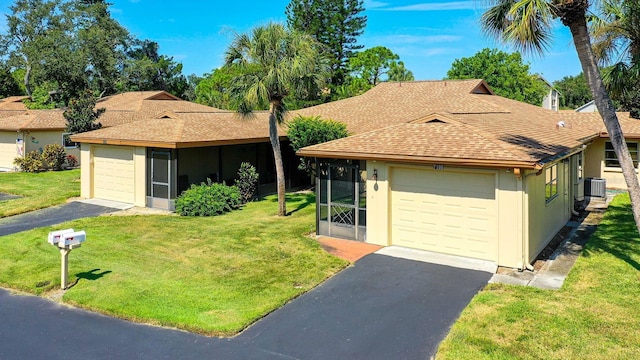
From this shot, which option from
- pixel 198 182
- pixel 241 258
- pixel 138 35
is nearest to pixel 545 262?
pixel 241 258

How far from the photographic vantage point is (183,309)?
8047mm

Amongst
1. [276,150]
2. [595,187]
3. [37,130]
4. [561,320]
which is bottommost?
[561,320]

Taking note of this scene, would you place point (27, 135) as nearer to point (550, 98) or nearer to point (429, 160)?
point (429, 160)

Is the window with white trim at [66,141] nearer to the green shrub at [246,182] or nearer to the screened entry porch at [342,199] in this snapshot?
the green shrub at [246,182]

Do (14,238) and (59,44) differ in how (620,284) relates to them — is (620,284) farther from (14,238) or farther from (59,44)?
Answer: (59,44)

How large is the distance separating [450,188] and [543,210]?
249 centimetres

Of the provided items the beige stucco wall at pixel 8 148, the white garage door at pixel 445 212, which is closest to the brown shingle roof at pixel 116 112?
the beige stucco wall at pixel 8 148

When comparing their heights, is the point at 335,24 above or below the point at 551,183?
above

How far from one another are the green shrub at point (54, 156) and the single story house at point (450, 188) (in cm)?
2083

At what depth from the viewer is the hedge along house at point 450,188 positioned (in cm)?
1019

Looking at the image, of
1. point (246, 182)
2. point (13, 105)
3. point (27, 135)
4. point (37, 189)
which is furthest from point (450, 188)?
point (13, 105)

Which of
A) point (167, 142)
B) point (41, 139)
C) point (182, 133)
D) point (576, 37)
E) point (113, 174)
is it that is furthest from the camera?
point (41, 139)

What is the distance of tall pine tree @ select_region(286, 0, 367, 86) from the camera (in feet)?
152

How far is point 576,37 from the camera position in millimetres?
8852
